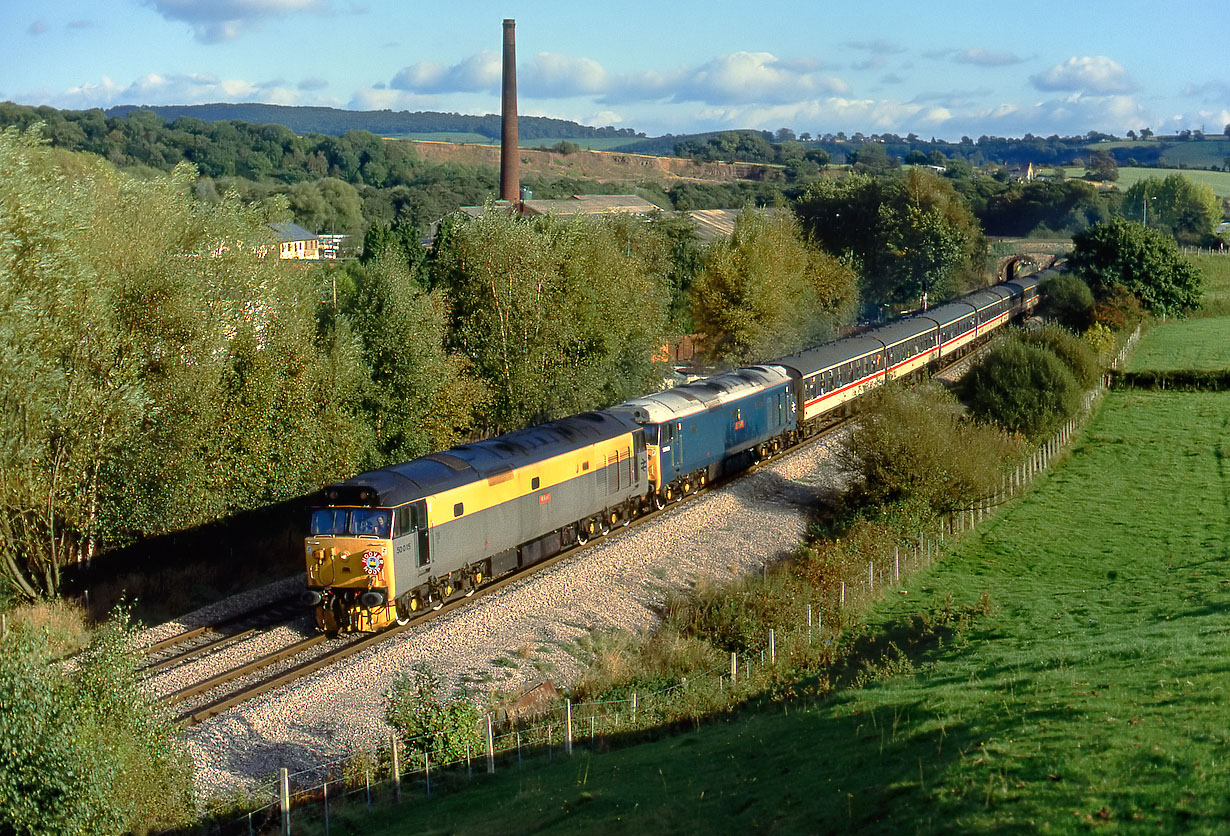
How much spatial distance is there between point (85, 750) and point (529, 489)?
15422 millimetres

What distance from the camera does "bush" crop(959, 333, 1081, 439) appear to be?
4872 cm

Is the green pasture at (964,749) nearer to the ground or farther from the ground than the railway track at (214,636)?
farther from the ground

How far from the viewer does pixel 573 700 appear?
2377 centimetres

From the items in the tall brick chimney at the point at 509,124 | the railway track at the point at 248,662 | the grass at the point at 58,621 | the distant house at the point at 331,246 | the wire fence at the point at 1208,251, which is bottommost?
the grass at the point at 58,621

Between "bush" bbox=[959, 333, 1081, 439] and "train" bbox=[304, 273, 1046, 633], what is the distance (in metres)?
6.90

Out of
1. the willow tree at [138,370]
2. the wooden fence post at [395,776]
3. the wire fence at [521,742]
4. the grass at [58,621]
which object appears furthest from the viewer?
the willow tree at [138,370]

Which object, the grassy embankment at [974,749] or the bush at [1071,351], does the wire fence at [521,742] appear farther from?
the bush at [1071,351]

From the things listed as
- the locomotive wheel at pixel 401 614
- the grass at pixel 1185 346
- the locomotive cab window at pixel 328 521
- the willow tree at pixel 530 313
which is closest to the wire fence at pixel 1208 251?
the grass at pixel 1185 346

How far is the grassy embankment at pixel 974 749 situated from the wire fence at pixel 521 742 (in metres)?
0.62

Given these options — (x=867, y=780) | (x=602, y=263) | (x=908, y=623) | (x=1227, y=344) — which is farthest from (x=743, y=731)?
(x=1227, y=344)

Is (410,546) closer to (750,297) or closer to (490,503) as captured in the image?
(490,503)

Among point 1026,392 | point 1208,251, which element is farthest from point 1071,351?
point 1208,251

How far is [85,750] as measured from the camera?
15383mm

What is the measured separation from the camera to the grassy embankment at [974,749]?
13.6 m
